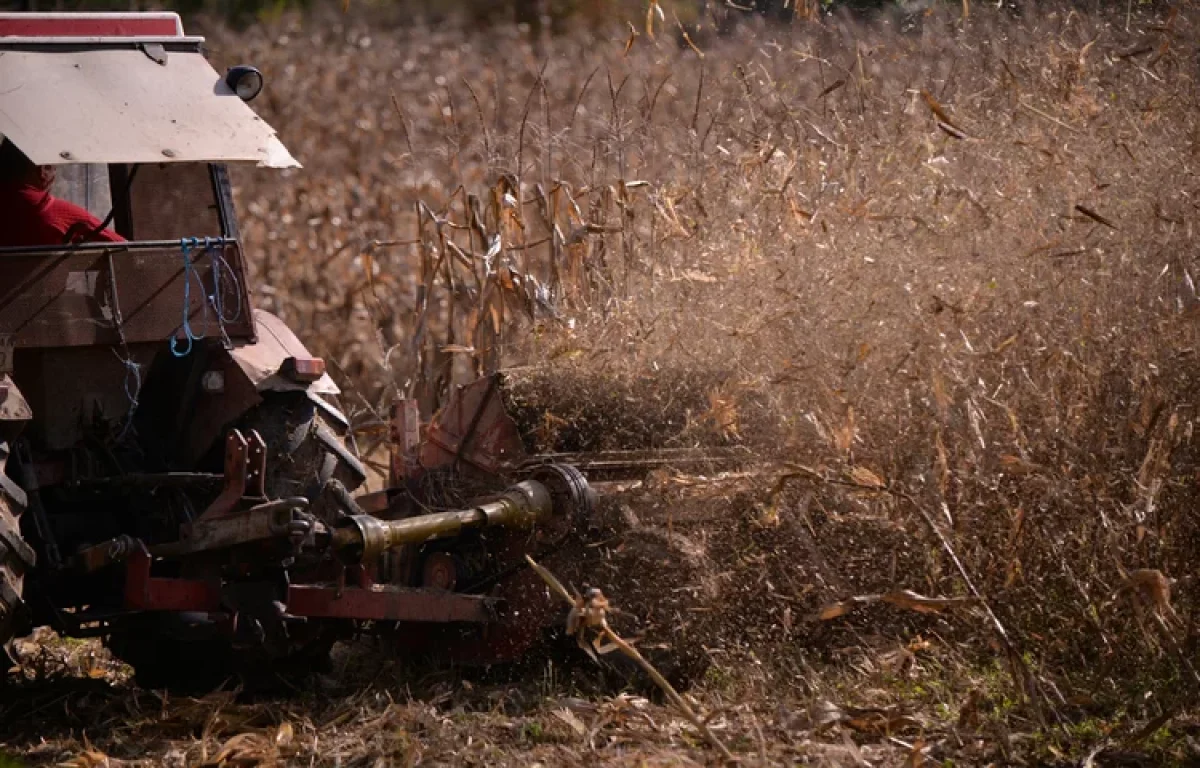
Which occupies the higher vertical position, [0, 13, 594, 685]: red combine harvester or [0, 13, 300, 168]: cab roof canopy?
[0, 13, 300, 168]: cab roof canopy

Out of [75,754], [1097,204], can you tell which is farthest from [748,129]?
[75,754]

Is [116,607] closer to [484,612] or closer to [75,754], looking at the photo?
[75,754]

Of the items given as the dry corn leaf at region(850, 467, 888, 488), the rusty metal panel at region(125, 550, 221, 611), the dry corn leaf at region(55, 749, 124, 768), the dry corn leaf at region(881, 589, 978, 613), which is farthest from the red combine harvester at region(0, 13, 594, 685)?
the dry corn leaf at region(881, 589, 978, 613)

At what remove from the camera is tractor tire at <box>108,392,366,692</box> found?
5.18 m

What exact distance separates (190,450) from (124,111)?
3.77 ft

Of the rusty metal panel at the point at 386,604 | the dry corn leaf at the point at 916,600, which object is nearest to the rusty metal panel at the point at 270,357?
the rusty metal panel at the point at 386,604

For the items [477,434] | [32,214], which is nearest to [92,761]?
[477,434]

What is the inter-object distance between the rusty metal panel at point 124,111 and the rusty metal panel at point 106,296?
48cm

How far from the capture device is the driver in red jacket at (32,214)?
17.1 feet

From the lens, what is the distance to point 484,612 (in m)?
5.15

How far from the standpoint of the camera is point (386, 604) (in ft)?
16.3

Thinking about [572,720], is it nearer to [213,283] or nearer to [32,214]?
[213,283]

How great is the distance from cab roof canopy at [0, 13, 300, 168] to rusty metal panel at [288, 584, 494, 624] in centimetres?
128

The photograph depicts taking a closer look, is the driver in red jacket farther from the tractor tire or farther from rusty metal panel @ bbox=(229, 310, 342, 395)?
the tractor tire
